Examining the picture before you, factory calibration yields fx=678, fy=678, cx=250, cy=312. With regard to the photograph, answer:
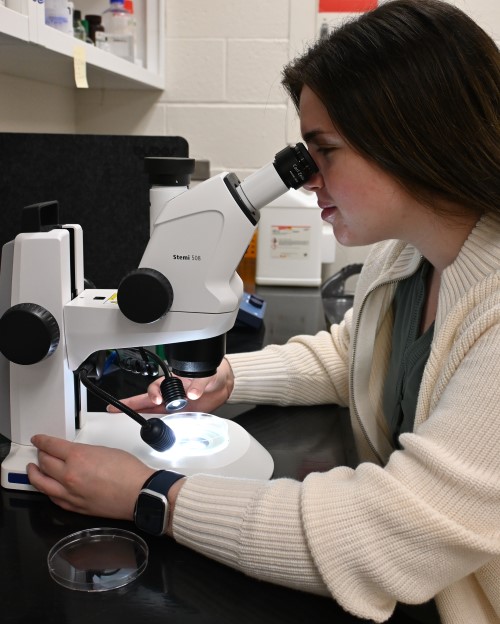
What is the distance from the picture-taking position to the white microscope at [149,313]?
813mm

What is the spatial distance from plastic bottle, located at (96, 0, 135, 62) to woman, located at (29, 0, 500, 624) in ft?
3.95

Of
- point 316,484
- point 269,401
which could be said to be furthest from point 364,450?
point 316,484

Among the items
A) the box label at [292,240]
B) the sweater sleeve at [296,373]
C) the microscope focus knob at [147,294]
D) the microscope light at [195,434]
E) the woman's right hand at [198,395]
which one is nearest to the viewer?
the microscope focus knob at [147,294]

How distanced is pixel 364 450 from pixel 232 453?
0.36 m

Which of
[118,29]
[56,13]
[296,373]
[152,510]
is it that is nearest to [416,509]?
[152,510]

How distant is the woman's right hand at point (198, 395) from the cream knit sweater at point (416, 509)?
28cm

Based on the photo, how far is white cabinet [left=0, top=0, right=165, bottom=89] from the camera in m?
1.15

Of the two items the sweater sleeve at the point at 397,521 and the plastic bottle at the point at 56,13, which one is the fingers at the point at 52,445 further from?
the plastic bottle at the point at 56,13

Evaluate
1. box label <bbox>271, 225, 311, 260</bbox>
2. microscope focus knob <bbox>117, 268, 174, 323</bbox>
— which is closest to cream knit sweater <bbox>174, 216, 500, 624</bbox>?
microscope focus knob <bbox>117, 268, 174, 323</bbox>

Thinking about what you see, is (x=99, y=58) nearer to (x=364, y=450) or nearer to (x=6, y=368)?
(x=6, y=368)

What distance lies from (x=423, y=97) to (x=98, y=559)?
672 millimetres

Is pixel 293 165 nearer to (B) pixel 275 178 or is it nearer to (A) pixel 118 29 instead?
(B) pixel 275 178

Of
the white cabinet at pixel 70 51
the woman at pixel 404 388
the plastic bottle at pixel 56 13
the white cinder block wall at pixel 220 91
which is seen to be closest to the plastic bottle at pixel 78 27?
the white cabinet at pixel 70 51

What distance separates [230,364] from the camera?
49.3 inches
